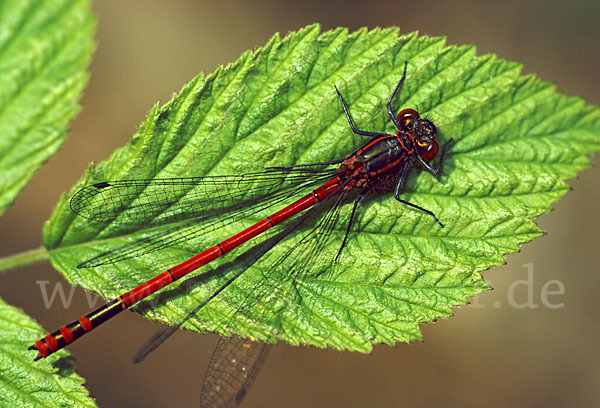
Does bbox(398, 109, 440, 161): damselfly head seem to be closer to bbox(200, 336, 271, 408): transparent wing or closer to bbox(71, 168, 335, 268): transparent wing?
bbox(71, 168, 335, 268): transparent wing

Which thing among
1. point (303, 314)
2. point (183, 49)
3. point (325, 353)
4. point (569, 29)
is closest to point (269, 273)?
point (303, 314)

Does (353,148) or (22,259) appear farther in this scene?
(353,148)

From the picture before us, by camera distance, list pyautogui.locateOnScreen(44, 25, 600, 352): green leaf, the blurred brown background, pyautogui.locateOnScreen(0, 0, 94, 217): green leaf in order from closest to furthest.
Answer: pyautogui.locateOnScreen(0, 0, 94, 217): green leaf → pyautogui.locateOnScreen(44, 25, 600, 352): green leaf → the blurred brown background

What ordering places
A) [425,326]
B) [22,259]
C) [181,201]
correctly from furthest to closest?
[425,326] < [181,201] < [22,259]

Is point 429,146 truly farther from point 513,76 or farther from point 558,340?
point 558,340

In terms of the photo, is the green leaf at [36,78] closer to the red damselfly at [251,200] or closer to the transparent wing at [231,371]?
the red damselfly at [251,200]

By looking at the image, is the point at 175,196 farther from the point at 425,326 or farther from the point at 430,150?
the point at 425,326

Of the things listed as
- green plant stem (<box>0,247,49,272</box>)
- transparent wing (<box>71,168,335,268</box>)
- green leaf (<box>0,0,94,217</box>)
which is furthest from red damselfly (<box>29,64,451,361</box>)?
green leaf (<box>0,0,94,217</box>)

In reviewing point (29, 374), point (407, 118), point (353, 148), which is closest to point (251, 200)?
point (353, 148)
